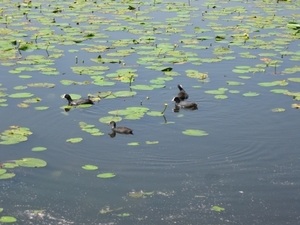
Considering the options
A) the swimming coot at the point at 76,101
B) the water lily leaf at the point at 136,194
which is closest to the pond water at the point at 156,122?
the water lily leaf at the point at 136,194

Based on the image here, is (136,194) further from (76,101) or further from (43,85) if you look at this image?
(43,85)

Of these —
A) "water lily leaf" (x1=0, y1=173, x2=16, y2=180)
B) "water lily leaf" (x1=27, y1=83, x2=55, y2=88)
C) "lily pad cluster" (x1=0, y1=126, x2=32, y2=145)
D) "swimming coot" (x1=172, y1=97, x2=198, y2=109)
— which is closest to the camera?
"water lily leaf" (x1=0, y1=173, x2=16, y2=180)

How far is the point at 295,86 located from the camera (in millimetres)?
10523

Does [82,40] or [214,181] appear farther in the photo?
[82,40]

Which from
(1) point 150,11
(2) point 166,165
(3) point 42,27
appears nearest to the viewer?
(2) point 166,165

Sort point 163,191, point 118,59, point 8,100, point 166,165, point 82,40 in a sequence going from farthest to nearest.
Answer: point 82,40
point 118,59
point 8,100
point 166,165
point 163,191

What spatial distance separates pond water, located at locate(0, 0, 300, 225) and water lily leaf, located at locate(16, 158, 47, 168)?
0.26 ft

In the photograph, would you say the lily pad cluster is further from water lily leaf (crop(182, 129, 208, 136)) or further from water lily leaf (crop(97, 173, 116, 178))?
water lily leaf (crop(182, 129, 208, 136))

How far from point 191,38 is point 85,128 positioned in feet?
19.7

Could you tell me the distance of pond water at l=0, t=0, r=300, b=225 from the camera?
6.52 metres

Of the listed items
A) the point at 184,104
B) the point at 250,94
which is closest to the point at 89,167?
the point at 184,104

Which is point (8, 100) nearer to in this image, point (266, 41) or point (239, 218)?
point (239, 218)

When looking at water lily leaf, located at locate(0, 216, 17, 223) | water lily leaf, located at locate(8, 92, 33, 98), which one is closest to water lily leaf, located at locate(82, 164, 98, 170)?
water lily leaf, located at locate(0, 216, 17, 223)

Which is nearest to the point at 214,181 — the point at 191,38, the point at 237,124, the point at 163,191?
the point at 163,191
